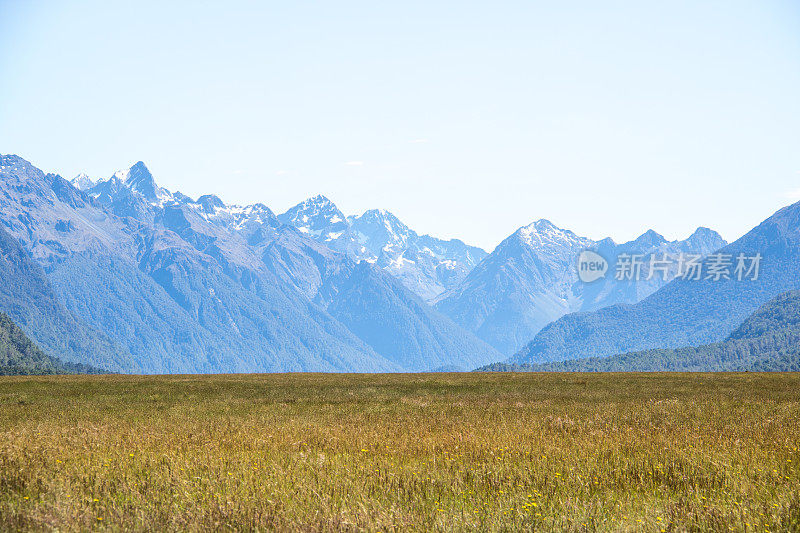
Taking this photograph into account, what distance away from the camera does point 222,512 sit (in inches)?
375

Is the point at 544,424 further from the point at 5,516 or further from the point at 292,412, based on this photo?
the point at 5,516

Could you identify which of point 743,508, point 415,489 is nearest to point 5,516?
point 415,489

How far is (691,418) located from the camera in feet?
Result: 75.3

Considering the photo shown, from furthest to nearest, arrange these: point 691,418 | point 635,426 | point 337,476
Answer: point 691,418 < point 635,426 < point 337,476

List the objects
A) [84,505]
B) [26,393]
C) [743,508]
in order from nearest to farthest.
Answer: [743,508] → [84,505] → [26,393]

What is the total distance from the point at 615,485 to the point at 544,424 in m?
9.28

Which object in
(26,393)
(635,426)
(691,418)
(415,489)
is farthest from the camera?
(26,393)

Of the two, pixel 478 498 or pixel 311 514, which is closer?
pixel 311 514

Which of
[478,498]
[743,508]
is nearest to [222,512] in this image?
[478,498]

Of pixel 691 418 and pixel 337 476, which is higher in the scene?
pixel 337 476

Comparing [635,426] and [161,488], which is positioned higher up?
[161,488]

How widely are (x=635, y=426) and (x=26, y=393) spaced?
1459 inches

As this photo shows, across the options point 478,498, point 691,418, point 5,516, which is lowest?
point 691,418

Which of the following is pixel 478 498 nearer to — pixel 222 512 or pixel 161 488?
pixel 222 512
